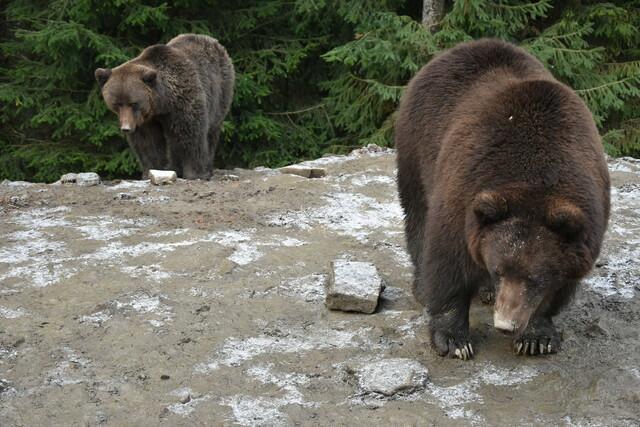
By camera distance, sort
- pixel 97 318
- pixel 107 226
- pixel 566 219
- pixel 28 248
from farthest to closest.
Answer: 1. pixel 107 226
2. pixel 28 248
3. pixel 97 318
4. pixel 566 219

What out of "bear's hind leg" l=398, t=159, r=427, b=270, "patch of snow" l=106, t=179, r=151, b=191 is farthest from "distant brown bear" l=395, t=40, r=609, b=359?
"patch of snow" l=106, t=179, r=151, b=191

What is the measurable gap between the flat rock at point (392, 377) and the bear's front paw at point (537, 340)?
2.11 ft

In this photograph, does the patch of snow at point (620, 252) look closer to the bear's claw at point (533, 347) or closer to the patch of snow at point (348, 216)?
the bear's claw at point (533, 347)

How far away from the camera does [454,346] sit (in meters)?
4.61

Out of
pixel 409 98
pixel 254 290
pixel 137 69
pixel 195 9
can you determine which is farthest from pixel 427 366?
pixel 195 9

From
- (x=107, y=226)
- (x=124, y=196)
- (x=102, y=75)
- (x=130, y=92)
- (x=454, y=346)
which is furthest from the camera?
(x=102, y=75)

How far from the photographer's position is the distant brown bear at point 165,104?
9555 mm

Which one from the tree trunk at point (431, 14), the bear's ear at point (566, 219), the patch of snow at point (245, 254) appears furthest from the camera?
the tree trunk at point (431, 14)

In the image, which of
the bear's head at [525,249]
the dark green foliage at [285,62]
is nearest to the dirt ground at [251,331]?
the bear's head at [525,249]

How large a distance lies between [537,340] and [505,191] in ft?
3.78

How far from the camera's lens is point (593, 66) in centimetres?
1238

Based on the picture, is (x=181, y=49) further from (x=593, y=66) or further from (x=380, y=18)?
(x=593, y=66)

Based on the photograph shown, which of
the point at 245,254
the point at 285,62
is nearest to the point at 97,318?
the point at 245,254

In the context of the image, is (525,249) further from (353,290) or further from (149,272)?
(149,272)
